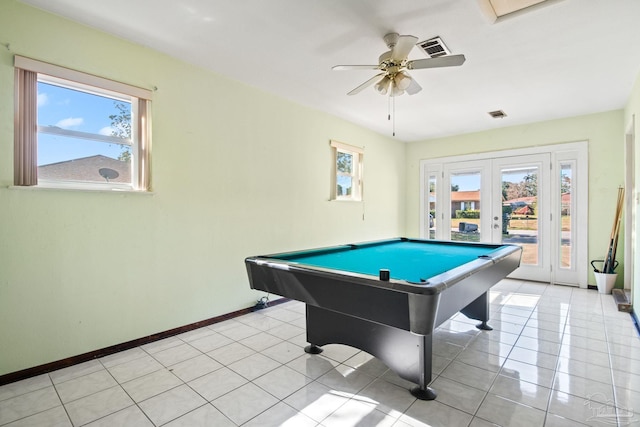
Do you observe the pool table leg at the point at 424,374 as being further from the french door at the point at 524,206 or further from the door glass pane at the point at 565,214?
the door glass pane at the point at 565,214

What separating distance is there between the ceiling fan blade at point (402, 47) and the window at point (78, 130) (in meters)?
2.15

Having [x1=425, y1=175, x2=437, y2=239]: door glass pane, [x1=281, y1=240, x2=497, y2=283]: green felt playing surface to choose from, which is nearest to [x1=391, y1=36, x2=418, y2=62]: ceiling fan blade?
[x1=281, y1=240, x2=497, y2=283]: green felt playing surface

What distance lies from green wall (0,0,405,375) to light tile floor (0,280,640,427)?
1.17ft

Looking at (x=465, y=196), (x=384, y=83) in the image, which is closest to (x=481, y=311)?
(x=384, y=83)

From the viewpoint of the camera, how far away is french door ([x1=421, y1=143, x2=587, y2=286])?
Result: 4.81 meters

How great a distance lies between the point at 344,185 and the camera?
5145 mm

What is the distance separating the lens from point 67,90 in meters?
2.42

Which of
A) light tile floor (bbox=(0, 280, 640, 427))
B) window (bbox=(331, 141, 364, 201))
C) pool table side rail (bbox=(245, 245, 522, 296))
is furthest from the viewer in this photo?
window (bbox=(331, 141, 364, 201))

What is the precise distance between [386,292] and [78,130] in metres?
2.63

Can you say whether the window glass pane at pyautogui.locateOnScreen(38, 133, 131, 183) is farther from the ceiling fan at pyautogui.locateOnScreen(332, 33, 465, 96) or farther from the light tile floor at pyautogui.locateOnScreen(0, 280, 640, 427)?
the ceiling fan at pyautogui.locateOnScreen(332, 33, 465, 96)

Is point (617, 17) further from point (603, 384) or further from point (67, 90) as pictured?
point (67, 90)

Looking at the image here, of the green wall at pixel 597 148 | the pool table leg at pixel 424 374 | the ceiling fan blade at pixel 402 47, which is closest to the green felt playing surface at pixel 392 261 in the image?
the pool table leg at pixel 424 374

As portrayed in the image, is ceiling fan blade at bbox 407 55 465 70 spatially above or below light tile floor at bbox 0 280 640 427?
above

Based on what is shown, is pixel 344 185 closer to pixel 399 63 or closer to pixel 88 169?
pixel 399 63
